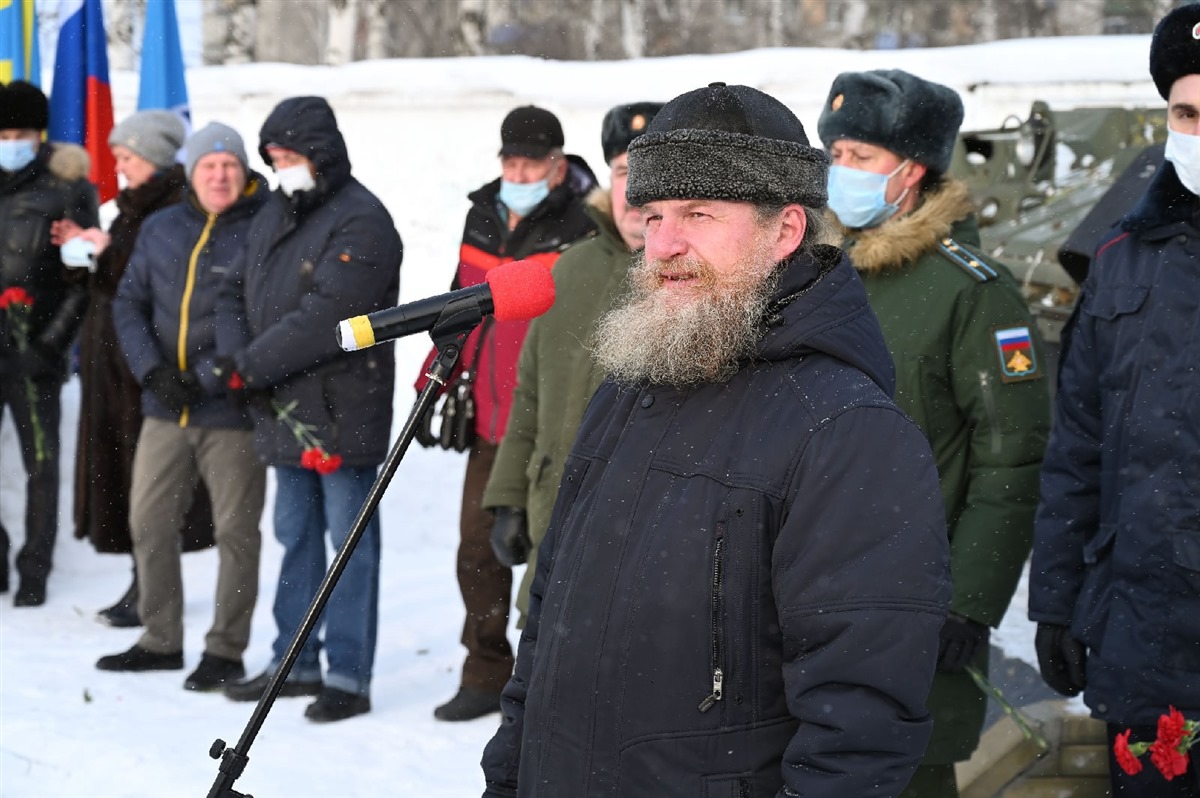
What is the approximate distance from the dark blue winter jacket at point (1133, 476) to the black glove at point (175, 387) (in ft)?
12.7

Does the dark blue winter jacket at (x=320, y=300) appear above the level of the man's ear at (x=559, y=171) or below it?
below

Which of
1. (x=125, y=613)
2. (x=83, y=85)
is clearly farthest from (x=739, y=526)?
(x=83, y=85)

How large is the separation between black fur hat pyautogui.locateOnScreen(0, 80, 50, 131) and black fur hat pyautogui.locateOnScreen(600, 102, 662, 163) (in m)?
4.13

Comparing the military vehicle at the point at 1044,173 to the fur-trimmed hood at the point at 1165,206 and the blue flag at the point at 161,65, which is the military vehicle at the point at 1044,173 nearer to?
the blue flag at the point at 161,65

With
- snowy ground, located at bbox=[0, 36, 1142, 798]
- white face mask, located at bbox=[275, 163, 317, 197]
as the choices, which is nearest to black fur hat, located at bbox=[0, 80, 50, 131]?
snowy ground, located at bbox=[0, 36, 1142, 798]

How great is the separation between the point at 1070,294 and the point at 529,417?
5024mm

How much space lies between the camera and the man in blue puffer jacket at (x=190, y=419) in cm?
671

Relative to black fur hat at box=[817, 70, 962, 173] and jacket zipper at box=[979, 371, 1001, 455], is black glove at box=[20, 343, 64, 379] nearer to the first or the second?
black fur hat at box=[817, 70, 962, 173]

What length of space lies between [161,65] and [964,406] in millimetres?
6871

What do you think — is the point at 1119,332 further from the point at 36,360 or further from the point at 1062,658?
the point at 36,360

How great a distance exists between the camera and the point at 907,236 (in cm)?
416

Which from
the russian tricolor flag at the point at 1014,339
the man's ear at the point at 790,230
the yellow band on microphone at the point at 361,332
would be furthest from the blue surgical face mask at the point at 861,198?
the yellow band on microphone at the point at 361,332

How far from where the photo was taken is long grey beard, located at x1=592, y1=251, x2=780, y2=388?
2.51 m

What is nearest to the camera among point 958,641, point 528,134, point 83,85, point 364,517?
point 364,517
